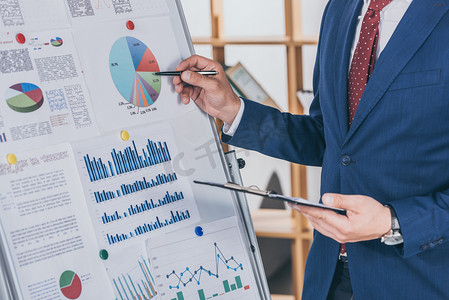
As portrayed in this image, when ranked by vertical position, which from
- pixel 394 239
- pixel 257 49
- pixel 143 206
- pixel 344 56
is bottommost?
pixel 394 239

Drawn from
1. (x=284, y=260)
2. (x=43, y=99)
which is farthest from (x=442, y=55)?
(x=284, y=260)

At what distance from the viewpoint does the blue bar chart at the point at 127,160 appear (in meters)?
1.16

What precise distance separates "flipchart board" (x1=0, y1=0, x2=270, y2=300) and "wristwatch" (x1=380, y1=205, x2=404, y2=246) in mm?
315

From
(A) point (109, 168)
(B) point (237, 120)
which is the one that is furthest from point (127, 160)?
(B) point (237, 120)

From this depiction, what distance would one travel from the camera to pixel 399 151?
49.1 inches

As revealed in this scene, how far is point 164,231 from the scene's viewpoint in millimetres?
1244

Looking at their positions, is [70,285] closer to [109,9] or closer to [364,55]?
[109,9]

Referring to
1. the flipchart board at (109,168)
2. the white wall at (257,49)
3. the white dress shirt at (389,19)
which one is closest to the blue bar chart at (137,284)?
the flipchart board at (109,168)

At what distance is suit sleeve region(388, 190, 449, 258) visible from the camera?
120 cm

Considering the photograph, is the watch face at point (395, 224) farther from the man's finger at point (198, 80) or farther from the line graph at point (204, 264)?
the man's finger at point (198, 80)

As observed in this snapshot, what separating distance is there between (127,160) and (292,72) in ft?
4.86

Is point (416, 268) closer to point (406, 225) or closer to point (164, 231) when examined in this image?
point (406, 225)

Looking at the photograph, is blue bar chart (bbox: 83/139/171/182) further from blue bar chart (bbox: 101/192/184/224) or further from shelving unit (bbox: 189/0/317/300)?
shelving unit (bbox: 189/0/317/300)

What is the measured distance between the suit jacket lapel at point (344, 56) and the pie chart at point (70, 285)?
683mm
